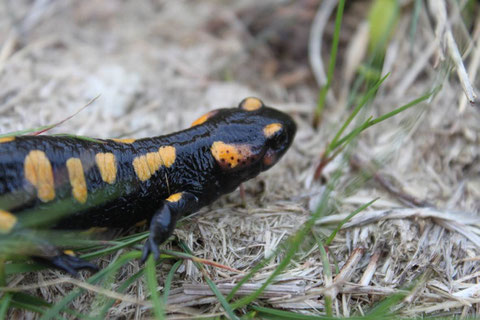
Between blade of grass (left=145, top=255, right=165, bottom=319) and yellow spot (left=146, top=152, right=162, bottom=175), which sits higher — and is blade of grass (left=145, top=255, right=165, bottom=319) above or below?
below

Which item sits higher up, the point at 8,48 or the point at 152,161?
the point at 8,48

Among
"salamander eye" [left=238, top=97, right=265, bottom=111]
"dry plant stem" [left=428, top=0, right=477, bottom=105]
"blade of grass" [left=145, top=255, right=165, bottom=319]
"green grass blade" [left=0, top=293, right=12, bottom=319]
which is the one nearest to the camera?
"blade of grass" [left=145, top=255, right=165, bottom=319]

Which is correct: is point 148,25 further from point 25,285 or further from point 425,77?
point 25,285

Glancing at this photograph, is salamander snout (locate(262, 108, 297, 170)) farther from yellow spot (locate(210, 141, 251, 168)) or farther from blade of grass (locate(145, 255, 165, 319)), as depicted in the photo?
blade of grass (locate(145, 255, 165, 319))

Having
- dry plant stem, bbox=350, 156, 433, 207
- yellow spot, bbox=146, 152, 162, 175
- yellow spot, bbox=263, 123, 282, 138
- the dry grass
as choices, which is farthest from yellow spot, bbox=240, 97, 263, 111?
dry plant stem, bbox=350, 156, 433, 207

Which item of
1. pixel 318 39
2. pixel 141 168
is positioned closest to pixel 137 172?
pixel 141 168

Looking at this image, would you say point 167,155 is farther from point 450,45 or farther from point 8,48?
point 8,48

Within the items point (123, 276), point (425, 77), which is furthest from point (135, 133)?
point (425, 77)
